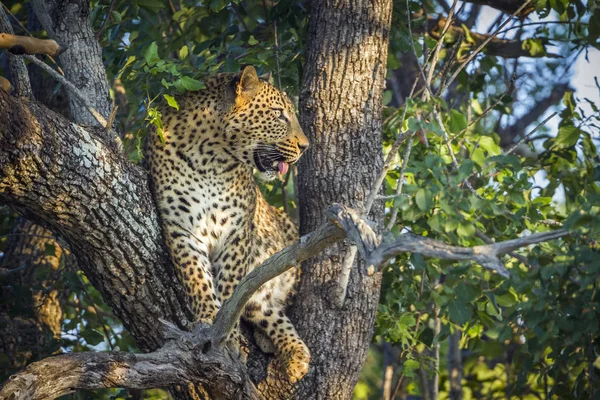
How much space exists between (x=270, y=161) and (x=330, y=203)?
2.08 feet

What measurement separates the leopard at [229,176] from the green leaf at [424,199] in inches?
72.3

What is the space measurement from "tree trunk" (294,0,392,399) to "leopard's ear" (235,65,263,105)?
1.06 feet

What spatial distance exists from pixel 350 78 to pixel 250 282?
1773 millimetres

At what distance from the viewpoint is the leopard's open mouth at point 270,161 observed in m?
5.87

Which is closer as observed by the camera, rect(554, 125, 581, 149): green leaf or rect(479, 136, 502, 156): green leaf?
rect(554, 125, 581, 149): green leaf

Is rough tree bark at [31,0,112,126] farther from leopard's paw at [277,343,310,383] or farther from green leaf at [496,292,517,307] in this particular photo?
green leaf at [496,292,517,307]

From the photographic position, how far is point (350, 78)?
555cm

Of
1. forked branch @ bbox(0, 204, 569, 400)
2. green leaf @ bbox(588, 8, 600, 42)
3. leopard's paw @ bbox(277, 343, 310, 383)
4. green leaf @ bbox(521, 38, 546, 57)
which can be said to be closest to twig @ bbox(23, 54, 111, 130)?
forked branch @ bbox(0, 204, 569, 400)

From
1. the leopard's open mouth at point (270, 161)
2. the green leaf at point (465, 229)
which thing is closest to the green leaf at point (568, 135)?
the leopard's open mouth at point (270, 161)

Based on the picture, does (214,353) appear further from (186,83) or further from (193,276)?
(186,83)

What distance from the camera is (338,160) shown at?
549 cm

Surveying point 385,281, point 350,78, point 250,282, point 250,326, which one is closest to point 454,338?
point 385,281

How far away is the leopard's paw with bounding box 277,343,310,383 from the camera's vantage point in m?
5.29

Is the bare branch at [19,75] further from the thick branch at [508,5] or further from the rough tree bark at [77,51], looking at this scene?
the thick branch at [508,5]
